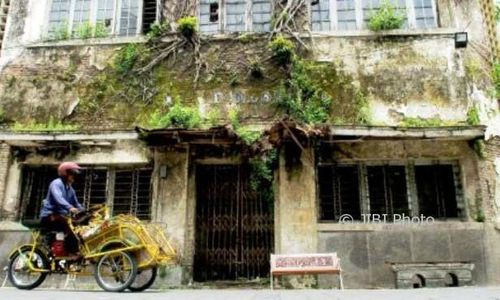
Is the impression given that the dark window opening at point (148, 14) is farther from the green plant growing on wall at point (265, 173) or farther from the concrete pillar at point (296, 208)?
the concrete pillar at point (296, 208)

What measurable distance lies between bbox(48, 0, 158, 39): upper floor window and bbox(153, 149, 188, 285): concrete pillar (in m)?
3.50

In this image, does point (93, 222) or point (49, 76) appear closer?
point (93, 222)

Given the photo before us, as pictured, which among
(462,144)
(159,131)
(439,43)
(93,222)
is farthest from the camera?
(439,43)

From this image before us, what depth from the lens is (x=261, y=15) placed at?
1277 cm

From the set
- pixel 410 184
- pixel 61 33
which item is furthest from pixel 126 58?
pixel 410 184

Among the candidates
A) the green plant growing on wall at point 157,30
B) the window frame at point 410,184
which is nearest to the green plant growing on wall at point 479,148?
the window frame at point 410,184

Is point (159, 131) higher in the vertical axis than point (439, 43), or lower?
lower

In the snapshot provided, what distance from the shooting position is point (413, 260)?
10.6m

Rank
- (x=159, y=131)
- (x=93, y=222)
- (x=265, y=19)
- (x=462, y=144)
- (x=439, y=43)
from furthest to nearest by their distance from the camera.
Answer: (x=265, y=19) → (x=439, y=43) → (x=462, y=144) → (x=159, y=131) → (x=93, y=222)

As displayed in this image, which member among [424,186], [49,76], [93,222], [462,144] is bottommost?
[93,222]

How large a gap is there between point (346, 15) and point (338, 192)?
14.2ft

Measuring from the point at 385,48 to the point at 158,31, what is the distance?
531 cm

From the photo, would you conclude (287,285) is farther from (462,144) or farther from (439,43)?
(439,43)

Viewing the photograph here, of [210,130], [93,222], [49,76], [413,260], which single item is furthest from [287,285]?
[49,76]
